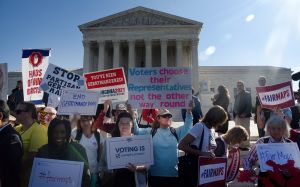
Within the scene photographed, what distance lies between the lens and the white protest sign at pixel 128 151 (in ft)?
15.0

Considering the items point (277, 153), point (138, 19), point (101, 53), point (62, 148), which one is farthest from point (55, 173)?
point (138, 19)

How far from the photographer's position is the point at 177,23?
49.3 m

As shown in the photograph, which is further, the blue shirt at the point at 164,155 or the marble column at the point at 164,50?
the marble column at the point at 164,50

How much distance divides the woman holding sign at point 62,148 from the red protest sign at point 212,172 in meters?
1.47

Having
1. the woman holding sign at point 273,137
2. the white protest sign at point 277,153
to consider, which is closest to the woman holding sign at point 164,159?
the woman holding sign at point 273,137

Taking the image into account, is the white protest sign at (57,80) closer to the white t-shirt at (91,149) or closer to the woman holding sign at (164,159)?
the white t-shirt at (91,149)

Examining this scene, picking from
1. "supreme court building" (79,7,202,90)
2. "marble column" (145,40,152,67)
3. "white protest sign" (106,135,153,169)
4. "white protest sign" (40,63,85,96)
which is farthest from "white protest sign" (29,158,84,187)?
A: "marble column" (145,40,152,67)

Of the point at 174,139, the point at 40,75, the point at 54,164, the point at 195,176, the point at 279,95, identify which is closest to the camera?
the point at 54,164

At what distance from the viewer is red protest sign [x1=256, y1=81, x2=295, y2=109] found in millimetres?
6883

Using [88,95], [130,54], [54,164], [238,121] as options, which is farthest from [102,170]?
[130,54]

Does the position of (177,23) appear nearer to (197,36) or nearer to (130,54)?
(197,36)

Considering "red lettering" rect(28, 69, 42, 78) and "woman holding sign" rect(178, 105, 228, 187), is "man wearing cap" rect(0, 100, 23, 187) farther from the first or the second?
"red lettering" rect(28, 69, 42, 78)

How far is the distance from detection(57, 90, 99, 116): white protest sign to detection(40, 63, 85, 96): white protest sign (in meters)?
1.37

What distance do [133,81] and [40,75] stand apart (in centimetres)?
269
